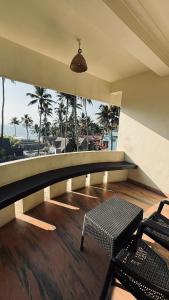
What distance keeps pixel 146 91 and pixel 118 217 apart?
297 centimetres

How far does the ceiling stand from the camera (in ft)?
5.89

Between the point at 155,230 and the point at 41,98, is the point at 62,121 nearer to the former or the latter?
the point at 41,98

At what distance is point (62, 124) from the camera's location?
52.3 feet

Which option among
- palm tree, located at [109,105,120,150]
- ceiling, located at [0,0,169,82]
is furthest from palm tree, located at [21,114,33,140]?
ceiling, located at [0,0,169,82]

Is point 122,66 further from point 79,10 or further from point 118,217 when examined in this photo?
point 118,217

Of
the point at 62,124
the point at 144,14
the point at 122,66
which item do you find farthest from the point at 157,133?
the point at 62,124

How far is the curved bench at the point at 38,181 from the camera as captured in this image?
2084 millimetres

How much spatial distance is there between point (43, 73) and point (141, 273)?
10.3 ft

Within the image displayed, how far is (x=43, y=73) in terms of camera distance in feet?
10.2

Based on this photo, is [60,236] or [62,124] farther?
[62,124]

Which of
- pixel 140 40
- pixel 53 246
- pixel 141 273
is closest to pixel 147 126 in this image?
pixel 140 40

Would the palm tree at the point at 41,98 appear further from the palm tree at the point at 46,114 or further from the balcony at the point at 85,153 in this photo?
the balcony at the point at 85,153

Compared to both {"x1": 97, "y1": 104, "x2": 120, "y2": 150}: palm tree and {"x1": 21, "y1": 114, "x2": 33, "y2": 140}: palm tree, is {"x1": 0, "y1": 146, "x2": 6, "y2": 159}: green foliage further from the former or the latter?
{"x1": 97, "y1": 104, "x2": 120, "y2": 150}: palm tree

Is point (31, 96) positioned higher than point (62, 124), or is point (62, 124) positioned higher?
point (31, 96)
